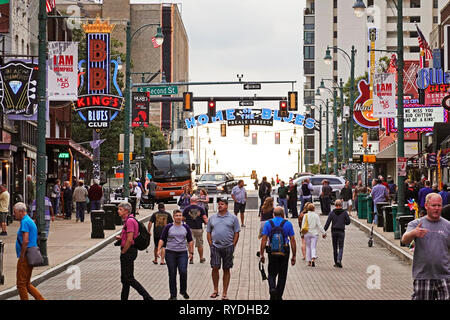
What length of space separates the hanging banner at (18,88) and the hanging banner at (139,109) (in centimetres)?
1707

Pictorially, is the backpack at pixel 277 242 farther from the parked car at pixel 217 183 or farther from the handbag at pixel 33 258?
the parked car at pixel 217 183

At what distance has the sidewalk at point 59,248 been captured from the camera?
19197 mm

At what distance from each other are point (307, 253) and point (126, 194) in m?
17.2

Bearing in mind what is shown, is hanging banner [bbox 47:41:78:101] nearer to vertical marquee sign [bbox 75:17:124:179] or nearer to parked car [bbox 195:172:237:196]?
vertical marquee sign [bbox 75:17:124:179]

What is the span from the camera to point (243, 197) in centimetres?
3431

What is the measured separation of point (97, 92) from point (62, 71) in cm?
1707

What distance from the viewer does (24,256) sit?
14664mm

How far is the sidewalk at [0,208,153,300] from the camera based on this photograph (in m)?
19.2

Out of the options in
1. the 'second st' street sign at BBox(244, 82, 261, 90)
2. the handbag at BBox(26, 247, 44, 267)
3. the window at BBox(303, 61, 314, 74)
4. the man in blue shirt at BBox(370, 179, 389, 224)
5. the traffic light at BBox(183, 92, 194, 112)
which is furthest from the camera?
the window at BBox(303, 61, 314, 74)

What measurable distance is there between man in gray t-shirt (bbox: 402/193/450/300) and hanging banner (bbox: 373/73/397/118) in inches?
757

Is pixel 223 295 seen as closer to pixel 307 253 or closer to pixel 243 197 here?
pixel 307 253

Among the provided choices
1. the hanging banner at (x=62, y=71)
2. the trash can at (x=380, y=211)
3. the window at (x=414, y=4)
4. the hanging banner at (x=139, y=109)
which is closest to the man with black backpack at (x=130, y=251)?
the hanging banner at (x=62, y=71)

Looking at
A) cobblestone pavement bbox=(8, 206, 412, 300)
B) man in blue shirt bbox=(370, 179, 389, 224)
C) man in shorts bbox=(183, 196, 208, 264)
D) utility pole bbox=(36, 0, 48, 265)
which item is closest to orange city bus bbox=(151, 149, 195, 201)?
man in blue shirt bbox=(370, 179, 389, 224)
